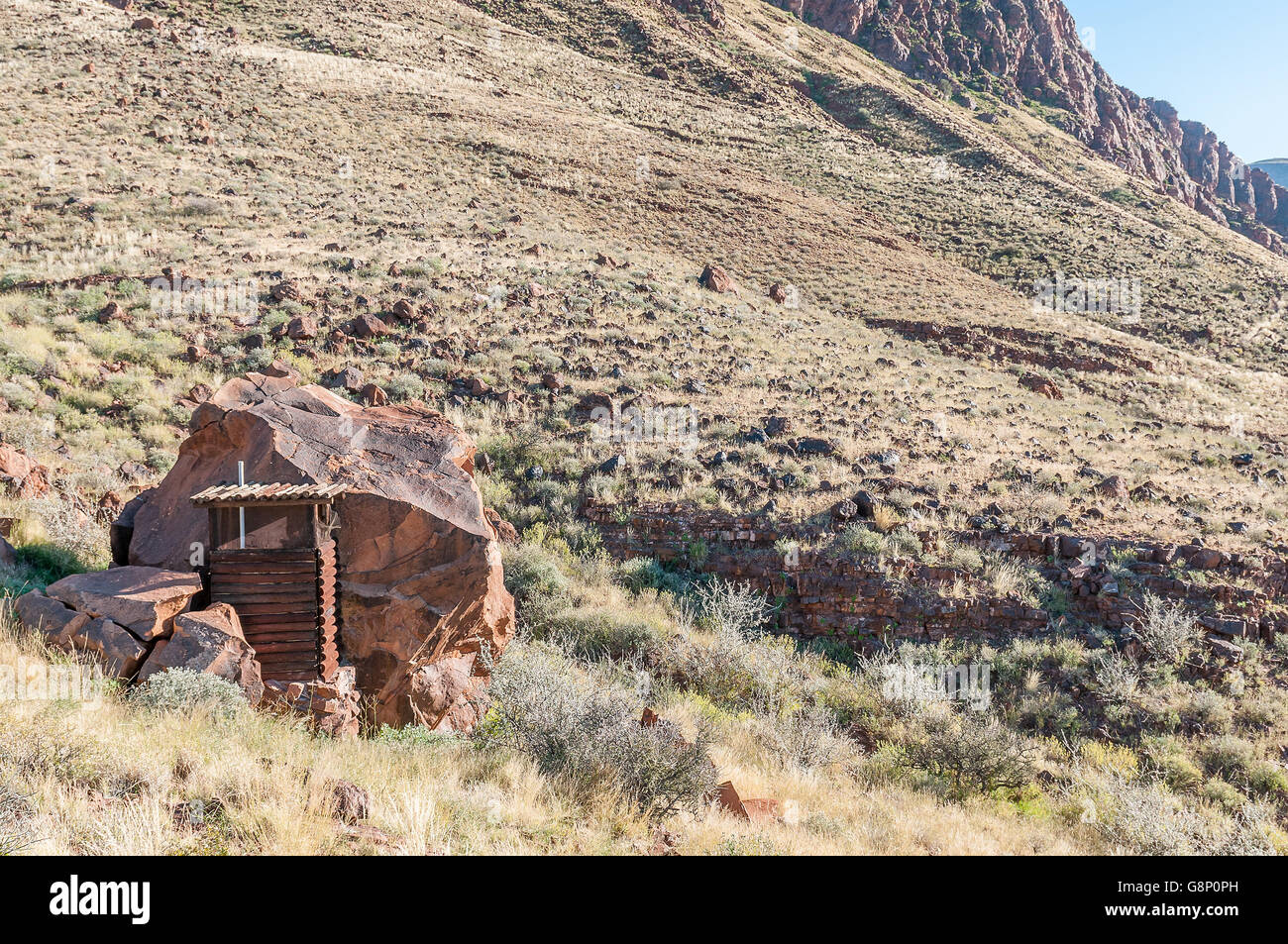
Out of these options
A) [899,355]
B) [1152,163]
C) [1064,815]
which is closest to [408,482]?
[1064,815]

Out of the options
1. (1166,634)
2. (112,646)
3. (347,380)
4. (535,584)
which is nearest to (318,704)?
(112,646)

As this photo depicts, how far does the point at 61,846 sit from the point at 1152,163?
319 ft

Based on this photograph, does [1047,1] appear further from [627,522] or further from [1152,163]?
[627,522]

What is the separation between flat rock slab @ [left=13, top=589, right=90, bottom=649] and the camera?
474cm

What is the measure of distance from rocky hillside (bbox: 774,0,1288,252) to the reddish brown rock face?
66.4m

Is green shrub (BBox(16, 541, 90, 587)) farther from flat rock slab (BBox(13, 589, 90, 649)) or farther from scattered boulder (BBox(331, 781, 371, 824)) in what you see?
scattered boulder (BBox(331, 781, 371, 824))

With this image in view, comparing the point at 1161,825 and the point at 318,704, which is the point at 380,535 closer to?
the point at 318,704

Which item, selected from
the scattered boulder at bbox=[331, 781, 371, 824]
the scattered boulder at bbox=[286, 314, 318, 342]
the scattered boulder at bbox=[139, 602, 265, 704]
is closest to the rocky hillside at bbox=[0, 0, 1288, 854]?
the scattered boulder at bbox=[331, 781, 371, 824]

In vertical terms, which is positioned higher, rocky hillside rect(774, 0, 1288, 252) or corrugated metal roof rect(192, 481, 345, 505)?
rocky hillside rect(774, 0, 1288, 252)

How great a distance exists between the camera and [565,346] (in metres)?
16.2

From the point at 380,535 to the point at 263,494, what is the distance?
1.01 m

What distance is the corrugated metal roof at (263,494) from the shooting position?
17.2 ft
